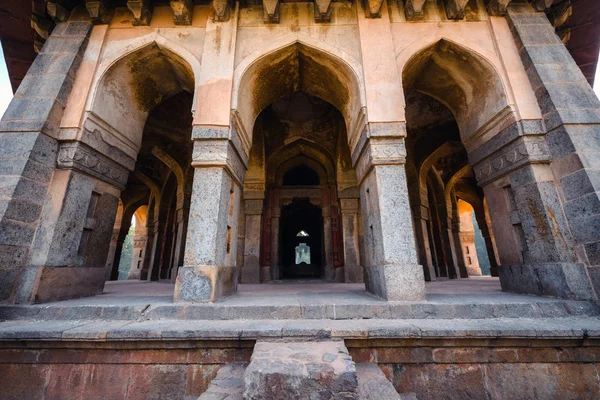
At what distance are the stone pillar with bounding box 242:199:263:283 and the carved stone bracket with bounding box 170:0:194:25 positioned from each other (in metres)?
5.01

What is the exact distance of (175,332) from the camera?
8.05 feet

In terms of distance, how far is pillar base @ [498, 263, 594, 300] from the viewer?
3.09 m

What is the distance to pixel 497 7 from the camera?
4465 millimetres

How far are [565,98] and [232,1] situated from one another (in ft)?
17.5

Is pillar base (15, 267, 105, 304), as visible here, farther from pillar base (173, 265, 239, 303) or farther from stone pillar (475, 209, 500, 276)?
stone pillar (475, 209, 500, 276)

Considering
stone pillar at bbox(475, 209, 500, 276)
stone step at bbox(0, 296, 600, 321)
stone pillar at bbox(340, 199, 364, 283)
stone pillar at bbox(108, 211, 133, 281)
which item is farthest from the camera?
stone pillar at bbox(108, 211, 133, 281)

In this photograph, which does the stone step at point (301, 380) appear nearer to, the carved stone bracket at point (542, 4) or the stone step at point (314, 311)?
the stone step at point (314, 311)

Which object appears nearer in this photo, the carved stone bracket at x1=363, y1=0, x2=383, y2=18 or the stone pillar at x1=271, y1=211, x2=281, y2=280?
the carved stone bracket at x1=363, y1=0, x2=383, y2=18

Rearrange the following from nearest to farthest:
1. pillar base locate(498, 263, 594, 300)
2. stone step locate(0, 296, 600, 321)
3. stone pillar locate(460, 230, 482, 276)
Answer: stone step locate(0, 296, 600, 321)
pillar base locate(498, 263, 594, 300)
stone pillar locate(460, 230, 482, 276)

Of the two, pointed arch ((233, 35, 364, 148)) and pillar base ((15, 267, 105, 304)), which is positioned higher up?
pointed arch ((233, 35, 364, 148))

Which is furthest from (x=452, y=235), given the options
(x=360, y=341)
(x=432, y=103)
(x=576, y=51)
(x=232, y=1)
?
(x=232, y=1)

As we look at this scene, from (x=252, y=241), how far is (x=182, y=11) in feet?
19.4

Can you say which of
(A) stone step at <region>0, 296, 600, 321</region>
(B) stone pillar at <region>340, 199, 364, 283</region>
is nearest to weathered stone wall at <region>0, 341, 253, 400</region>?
(A) stone step at <region>0, 296, 600, 321</region>

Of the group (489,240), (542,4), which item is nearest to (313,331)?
(542,4)
